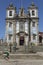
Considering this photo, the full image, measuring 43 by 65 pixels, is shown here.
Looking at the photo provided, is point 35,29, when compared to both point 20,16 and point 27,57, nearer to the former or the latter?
point 20,16

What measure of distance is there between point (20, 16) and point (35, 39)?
683cm

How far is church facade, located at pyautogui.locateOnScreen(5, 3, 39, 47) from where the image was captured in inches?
2457

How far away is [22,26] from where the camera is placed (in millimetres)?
62688

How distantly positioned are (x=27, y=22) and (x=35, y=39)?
4.63 meters

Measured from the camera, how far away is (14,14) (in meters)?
63.7

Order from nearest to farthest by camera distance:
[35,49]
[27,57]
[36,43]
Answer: [27,57], [35,49], [36,43]

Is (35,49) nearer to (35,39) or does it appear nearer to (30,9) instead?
(35,39)

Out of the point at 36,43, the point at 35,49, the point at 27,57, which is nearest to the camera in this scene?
the point at 27,57

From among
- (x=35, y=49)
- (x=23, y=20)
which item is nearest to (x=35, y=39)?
(x=23, y=20)

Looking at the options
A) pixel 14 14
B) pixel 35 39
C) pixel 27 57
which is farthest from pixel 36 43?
pixel 27 57

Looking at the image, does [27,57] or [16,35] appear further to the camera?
[16,35]

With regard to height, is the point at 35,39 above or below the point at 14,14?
below

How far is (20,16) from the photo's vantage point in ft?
208

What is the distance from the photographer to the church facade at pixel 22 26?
62.4 meters
